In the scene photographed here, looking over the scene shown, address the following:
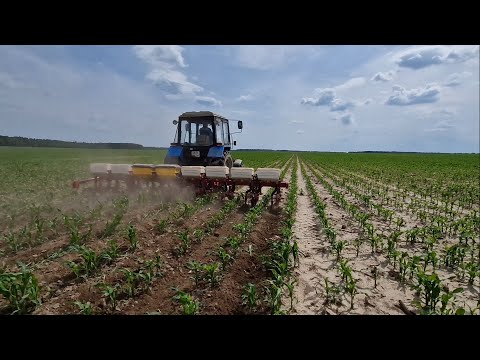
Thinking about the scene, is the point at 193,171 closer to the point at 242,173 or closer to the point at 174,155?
the point at 242,173

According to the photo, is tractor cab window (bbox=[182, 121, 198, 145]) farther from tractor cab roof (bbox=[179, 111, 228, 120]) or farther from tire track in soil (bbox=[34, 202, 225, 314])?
tire track in soil (bbox=[34, 202, 225, 314])

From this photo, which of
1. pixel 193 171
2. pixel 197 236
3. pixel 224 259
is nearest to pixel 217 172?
pixel 193 171

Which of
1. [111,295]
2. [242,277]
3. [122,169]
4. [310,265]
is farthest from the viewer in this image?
[122,169]

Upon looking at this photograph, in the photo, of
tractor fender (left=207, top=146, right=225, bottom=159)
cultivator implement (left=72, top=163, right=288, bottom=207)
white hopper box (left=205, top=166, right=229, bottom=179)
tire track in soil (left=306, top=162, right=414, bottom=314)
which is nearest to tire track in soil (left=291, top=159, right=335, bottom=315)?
tire track in soil (left=306, top=162, right=414, bottom=314)

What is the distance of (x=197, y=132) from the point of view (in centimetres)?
1127

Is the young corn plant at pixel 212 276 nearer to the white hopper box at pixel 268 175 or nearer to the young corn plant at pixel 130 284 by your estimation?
the young corn plant at pixel 130 284

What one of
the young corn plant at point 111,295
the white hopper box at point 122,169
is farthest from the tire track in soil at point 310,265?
the white hopper box at point 122,169

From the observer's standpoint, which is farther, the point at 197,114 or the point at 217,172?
the point at 197,114

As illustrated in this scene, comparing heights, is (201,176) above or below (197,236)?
above

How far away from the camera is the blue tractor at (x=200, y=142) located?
10.8 meters

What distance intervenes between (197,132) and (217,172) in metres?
2.93
